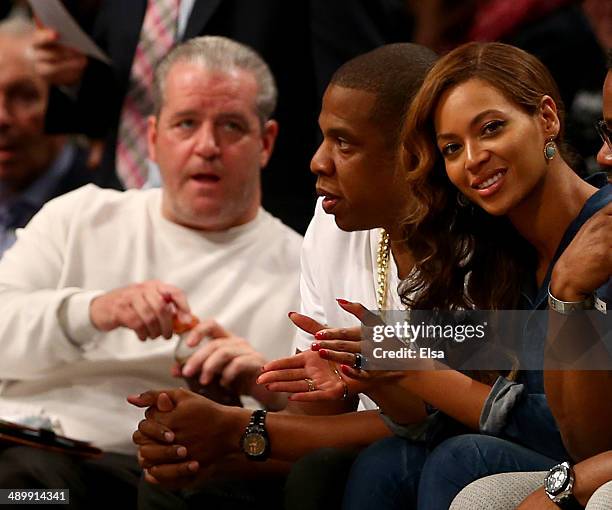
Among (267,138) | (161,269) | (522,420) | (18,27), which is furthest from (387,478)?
(18,27)

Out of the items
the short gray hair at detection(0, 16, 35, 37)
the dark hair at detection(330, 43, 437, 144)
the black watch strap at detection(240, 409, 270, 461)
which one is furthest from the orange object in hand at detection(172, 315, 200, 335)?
the short gray hair at detection(0, 16, 35, 37)

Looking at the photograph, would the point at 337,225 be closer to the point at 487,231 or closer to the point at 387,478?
the point at 487,231

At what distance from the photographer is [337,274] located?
1.99 m

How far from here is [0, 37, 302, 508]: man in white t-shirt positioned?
7.25ft

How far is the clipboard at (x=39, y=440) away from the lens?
2.07 meters

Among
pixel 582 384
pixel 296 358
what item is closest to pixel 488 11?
pixel 296 358

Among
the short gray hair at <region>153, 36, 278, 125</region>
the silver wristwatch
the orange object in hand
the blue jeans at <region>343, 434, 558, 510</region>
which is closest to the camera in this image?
the silver wristwatch

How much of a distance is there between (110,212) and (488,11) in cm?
78

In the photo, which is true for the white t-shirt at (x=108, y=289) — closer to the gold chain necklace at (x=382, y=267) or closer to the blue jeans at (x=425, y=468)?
the gold chain necklace at (x=382, y=267)

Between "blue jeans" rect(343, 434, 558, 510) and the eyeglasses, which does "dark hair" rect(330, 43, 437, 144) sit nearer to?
the eyeglasses

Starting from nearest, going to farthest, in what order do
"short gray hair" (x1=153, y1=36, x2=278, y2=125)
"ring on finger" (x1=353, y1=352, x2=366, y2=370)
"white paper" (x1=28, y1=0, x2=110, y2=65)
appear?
"ring on finger" (x1=353, y1=352, x2=366, y2=370) → "short gray hair" (x1=153, y1=36, x2=278, y2=125) → "white paper" (x1=28, y1=0, x2=110, y2=65)

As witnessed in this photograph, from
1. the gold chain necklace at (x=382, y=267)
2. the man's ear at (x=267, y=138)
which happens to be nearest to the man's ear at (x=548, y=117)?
the gold chain necklace at (x=382, y=267)

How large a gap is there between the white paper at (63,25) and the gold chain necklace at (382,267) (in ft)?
3.04

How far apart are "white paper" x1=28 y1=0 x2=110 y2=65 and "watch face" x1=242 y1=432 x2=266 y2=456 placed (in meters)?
1.05
